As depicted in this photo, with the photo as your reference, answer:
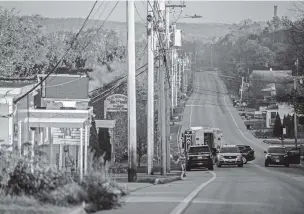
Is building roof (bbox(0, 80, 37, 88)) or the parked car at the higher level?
building roof (bbox(0, 80, 37, 88))

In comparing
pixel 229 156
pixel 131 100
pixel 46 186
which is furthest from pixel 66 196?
pixel 229 156

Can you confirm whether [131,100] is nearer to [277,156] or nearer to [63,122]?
[63,122]

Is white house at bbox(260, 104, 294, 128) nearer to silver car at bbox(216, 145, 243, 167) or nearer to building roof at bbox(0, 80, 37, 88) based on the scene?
silver car at bbox(216, 145, 243, 167)

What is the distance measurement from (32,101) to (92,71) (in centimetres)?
3289

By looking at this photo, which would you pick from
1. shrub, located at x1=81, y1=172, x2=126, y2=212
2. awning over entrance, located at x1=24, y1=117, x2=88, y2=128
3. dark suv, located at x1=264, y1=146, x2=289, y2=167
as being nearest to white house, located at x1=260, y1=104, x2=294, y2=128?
dark suv, located at x1=264, y1=146, x2=289, y2=167

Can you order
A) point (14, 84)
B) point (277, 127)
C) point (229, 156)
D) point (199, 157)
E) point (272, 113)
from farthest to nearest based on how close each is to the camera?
point (272, 113) < point (277, 127) < point (229, 156) < point (199, 157) < point (14, 84)

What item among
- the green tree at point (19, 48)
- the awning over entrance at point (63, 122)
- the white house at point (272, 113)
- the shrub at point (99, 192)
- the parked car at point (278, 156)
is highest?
the green tree at point (19, 48)

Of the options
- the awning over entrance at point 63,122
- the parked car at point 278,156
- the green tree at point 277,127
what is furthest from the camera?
the green tree at point 277,127

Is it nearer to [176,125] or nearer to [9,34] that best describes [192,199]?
[9,34]

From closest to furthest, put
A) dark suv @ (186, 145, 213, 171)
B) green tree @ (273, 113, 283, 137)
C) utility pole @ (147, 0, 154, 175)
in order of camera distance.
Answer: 1. utility pole @ (147, 0, 154, 175)
2. dark suv @ (186, 145, 213, 171)
3. green tree @ (273, 113, 283, 137)

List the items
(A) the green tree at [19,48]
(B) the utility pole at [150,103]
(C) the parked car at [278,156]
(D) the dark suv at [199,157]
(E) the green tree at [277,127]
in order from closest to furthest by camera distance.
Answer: (B) the utility pole at [150,103], (D) the dark suv at [199,157], (A) the green tree at [19,48], (C) the parked car at [278,156], (E) the green tree at [277,127]

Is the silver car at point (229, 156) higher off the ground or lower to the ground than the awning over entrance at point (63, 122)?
lower

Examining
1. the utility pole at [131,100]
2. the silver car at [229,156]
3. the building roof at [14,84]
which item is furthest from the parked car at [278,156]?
the utility pole at [131,100]

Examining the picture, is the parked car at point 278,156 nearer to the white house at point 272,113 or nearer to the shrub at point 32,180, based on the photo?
the shrub at point 32,180
